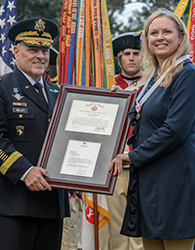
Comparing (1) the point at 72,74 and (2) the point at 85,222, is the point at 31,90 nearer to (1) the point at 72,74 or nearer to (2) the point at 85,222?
(1) the point at 72,74

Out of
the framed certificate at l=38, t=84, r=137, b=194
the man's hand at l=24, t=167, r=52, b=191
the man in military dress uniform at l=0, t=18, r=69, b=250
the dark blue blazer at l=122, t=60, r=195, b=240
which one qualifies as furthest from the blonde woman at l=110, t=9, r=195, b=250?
the man in military dress uniform at l=0, t=18, r=69, b=250

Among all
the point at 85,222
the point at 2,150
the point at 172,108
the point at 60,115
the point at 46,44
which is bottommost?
the point at 85,222

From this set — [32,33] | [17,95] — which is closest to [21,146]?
[17,95]

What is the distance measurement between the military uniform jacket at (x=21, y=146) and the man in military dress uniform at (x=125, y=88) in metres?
1.23

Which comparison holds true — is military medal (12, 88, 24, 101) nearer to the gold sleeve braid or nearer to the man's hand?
the gold sleeve braid

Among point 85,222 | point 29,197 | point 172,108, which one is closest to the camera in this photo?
point 172,108

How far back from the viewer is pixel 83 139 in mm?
2912

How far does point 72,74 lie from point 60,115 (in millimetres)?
1632

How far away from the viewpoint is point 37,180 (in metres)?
2.76

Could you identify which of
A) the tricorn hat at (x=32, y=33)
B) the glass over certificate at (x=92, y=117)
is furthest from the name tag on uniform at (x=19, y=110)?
the tricorn hat at (x=32, y=33)

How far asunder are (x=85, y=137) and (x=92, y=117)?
179 mm

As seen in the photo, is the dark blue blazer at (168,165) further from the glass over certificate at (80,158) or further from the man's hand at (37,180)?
the man's hand at (37,180)

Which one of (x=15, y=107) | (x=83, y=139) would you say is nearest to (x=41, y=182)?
(x=83, y=139)

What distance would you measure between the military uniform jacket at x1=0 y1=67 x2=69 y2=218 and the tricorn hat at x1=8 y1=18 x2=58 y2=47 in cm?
35
